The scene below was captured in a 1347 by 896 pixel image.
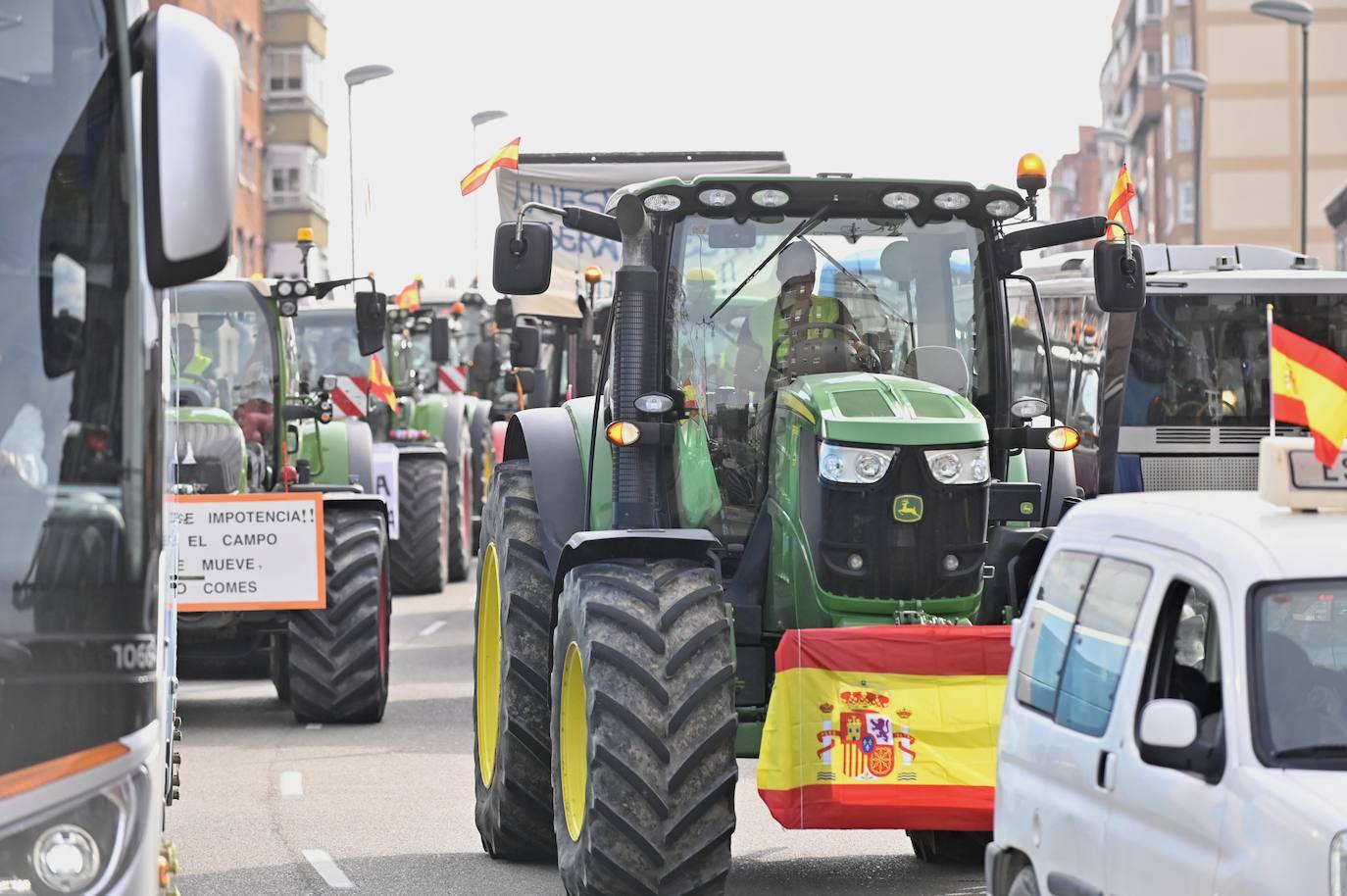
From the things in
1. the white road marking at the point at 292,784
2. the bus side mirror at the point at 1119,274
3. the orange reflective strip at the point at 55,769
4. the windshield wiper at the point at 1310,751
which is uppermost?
the bus side mirror at the point at 1119,274

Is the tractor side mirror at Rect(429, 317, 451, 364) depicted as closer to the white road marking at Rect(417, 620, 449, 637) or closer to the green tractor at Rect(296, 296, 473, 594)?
the green tractor at Rect(296, 296, 473, 594)

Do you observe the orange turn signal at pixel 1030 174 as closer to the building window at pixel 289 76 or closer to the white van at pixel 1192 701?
the white van at pixel 1192 701

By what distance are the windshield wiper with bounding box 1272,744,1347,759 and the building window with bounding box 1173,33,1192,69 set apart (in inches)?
3754

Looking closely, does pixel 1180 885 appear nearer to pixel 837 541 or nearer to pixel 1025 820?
pixel 1025 820

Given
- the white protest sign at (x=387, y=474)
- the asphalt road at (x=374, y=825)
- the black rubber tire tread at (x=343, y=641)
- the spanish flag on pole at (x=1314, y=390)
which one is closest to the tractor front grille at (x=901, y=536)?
the asphalt road at (x=374, y=825)

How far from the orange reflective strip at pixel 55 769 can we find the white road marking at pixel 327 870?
488 centimetres

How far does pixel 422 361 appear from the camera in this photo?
30.8 m

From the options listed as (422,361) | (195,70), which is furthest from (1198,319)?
(195,70)

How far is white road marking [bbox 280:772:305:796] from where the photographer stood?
12.9 metres

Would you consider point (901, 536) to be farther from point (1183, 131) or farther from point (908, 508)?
point (1183, 131)

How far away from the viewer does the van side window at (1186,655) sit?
6.33m

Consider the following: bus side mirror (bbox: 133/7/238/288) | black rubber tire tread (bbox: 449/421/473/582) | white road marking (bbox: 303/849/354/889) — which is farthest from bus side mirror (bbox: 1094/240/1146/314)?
black rubber tire tread (bbox: 449/421/473/582)

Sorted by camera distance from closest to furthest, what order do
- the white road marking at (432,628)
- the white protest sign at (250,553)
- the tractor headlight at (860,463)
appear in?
the tractor headlight at (860,463) → the white protest sign at (250,553) → the white road marking at (432,628)

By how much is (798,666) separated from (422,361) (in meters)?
22.4
